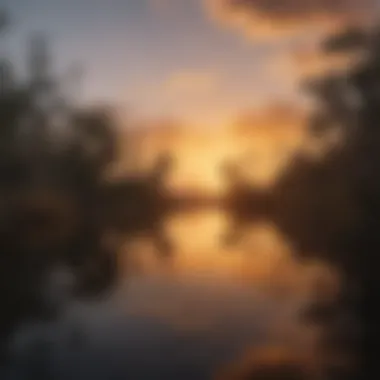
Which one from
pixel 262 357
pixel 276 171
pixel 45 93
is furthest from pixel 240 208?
pixel 45 93

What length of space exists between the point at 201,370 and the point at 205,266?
0.15 m

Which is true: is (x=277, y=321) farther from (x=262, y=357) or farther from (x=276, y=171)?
(x=276, y=171)

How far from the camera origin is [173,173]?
4.60 feet

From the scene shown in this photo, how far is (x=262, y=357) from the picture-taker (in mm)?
1384

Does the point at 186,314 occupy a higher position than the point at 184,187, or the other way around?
the point at 184,187

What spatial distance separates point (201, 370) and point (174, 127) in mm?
353

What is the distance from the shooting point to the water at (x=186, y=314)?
4.54ft

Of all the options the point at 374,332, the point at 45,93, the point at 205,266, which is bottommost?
the point at 374,332

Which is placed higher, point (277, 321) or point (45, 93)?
point (45, 93)

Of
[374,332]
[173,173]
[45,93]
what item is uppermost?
[45,93]

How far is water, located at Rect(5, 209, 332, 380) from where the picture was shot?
1385mm

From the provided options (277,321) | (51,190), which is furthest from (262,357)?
(51,190)

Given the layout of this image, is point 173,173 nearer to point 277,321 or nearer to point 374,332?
point 277,321

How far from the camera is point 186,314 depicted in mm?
1394
